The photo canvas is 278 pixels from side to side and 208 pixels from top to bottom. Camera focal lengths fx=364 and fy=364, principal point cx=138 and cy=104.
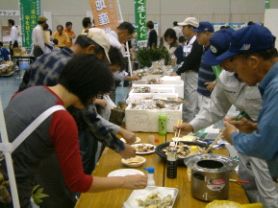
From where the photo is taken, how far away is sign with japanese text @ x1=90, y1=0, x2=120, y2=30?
5.02m

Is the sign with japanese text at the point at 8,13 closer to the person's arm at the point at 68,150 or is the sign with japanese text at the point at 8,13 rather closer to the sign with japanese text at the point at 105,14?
the sign with japanese text at the point at 105,14

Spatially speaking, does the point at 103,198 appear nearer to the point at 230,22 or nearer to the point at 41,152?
the point at 41,152

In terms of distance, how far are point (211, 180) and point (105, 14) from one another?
3.85m

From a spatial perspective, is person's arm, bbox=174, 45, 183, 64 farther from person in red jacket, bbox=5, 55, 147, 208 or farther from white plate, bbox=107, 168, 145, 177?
person in red jacket, bbox=5, 55, 147, 208

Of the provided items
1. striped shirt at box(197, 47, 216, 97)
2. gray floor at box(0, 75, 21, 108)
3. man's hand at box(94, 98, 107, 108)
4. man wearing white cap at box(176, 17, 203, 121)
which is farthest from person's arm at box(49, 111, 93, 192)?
gray floor at box(0, 75, 21, 108)

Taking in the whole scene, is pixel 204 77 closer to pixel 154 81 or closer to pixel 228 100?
pixel 154 81

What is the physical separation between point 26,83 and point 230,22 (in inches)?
480

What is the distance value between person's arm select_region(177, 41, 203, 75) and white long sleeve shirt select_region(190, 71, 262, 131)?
2589mm

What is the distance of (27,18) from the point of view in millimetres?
9555

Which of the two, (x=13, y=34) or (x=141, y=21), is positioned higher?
(x=141, y=21)

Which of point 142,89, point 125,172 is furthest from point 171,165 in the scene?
point 142,89

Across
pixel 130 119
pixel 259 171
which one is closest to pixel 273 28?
pixel 130 119

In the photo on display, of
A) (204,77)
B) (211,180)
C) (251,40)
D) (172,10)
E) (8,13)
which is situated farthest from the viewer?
(172,10)

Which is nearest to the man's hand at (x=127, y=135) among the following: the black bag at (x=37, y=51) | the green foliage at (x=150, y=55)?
the green foliage at (x=150, y=55)
